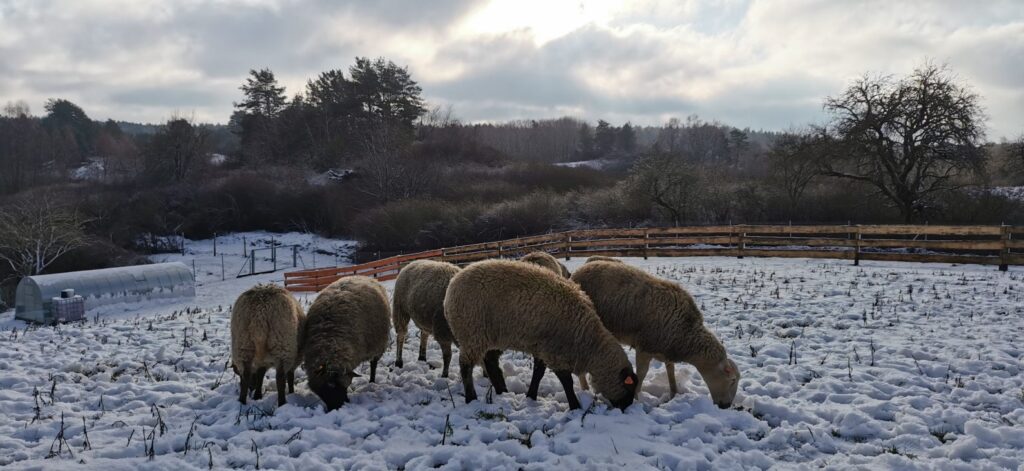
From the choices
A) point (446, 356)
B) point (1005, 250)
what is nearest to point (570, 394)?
point (446, 356)

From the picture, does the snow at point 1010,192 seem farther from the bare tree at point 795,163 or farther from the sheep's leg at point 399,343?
the sheep's leg at point 399,343

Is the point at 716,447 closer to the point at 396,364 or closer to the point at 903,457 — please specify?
the point at 903,457

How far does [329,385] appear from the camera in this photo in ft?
20.6

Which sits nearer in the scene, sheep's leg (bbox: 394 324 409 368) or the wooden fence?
sheep's leg (bbox: 394 324 409 368)

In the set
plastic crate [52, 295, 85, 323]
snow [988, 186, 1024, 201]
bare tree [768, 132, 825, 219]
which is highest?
bare tree [768, 132, 825, 219]

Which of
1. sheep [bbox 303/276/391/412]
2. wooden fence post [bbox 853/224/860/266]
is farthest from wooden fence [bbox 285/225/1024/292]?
sheep [bbox 303/276/391/412]

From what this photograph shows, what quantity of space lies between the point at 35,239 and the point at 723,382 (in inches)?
1535

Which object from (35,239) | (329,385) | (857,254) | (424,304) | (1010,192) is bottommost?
(329,385)

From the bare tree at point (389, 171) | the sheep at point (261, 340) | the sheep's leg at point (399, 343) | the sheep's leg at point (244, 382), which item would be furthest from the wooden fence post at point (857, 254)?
the bare tree at point (389, 171)

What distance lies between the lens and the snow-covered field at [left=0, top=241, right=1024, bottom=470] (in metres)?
5.08

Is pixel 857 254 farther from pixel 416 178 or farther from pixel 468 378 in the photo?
pixel 416 178

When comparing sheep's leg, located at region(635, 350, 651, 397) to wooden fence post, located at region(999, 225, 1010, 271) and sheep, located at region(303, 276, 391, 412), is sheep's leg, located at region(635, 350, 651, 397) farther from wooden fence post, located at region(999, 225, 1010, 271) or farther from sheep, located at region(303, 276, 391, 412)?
wooden fence post, located at region(999, 225, 1010, 271)

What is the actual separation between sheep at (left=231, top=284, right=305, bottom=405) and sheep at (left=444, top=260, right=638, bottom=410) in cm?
188

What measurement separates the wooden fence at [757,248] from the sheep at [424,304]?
14.0 metres
